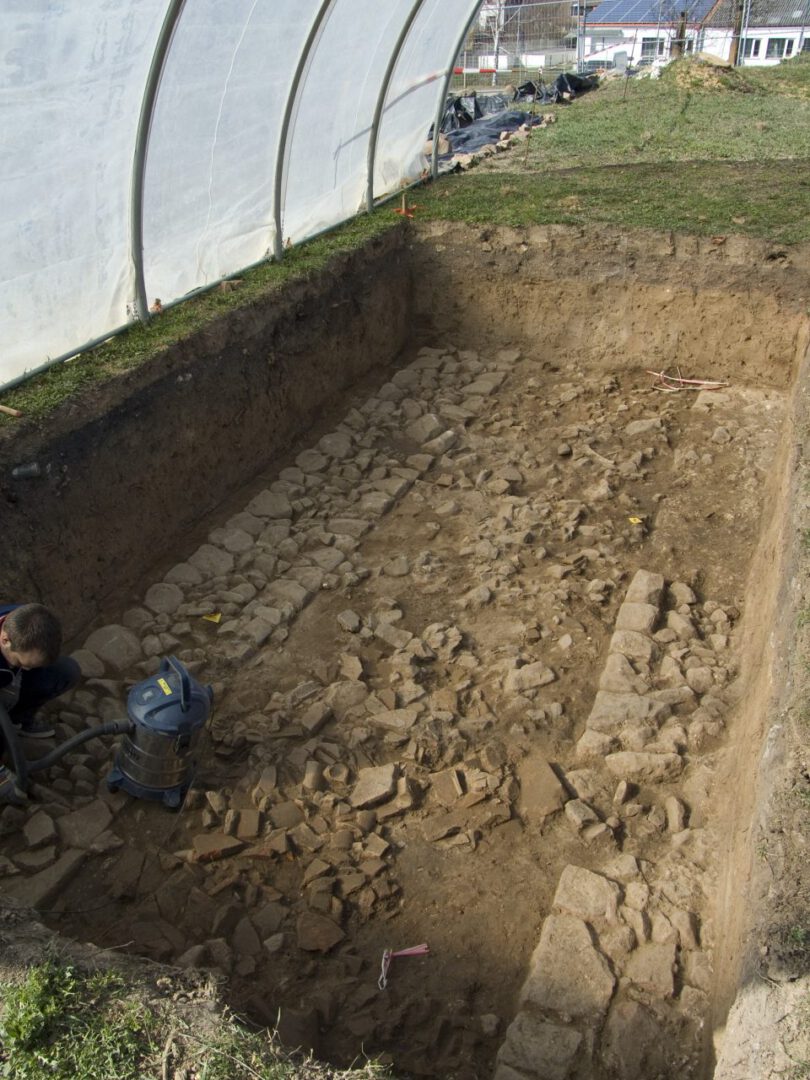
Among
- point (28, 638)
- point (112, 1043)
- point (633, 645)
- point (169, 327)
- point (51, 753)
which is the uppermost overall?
point (169, 327)

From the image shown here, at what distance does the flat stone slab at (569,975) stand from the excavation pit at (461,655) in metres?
0.01

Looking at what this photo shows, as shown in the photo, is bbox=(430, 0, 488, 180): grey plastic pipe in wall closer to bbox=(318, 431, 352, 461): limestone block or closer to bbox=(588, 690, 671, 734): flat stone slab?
bbox=(318, 431, 352, 461): limestone block

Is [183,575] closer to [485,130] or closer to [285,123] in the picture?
[285,123]

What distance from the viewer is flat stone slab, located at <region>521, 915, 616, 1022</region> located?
3227 millimetres

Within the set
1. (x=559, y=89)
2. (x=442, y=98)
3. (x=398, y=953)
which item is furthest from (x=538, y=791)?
(x=559, y=89)

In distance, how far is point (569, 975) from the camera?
3.31m

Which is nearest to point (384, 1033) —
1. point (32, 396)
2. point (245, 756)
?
Result: point (245, 756)

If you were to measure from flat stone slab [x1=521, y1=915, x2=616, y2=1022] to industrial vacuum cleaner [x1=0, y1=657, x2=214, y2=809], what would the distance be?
163 cm

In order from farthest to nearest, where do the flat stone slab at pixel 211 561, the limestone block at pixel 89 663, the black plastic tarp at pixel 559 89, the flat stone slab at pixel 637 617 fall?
the black plastic tarp at pixel 559 89
the flat stone slab at pixel 211 561
the flat stone slab at pixel 637 617
the limestone block at pixel 89 663

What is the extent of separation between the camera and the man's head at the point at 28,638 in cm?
344

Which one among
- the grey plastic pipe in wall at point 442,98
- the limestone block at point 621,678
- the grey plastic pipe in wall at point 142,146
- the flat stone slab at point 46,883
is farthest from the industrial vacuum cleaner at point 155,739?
the grey plastic pipe in wall at point 442,98

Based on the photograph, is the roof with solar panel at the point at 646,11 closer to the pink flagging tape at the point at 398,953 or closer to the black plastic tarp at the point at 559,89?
the black plastic tarp at the point at 559,89

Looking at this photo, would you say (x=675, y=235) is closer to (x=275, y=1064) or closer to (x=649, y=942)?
Answer: (x=649, y=942)

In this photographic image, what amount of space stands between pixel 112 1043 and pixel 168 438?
4.03 meters
